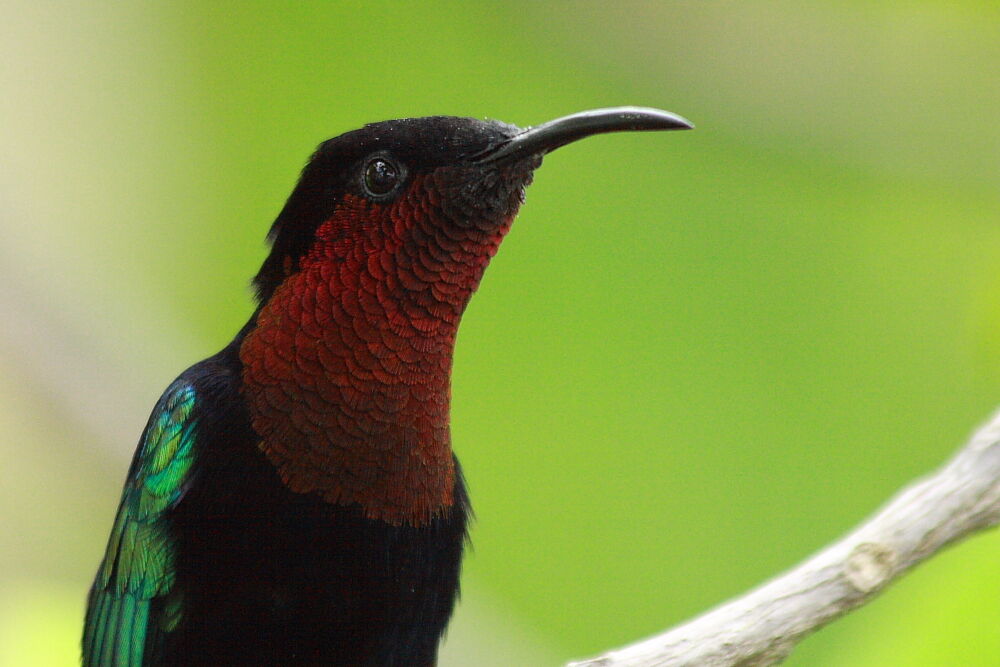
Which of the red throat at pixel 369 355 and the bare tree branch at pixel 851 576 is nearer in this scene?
the bare tree branch at pixel 851 576

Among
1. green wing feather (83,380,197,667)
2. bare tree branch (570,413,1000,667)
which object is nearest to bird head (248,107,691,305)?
green wing feather (83,380,197,667)

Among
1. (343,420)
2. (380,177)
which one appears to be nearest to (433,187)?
(380,177)

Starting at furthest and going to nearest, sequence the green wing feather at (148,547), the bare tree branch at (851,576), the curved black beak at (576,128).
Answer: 1. the green wing feather at (148,547)
2. the curved black beak at (576,128)
3. the bare tree branch at (851,576)

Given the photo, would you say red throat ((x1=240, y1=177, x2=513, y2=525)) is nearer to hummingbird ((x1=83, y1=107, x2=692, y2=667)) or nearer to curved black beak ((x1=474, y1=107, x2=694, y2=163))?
hummingbird ((x1=83, y1=107, x2=692, y2=667))

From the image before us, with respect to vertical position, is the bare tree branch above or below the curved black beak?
below

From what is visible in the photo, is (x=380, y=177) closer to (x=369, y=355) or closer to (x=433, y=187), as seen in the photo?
(x=433, y=187)

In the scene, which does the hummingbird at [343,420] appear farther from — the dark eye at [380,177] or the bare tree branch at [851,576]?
the bare tree branch at [851,576]

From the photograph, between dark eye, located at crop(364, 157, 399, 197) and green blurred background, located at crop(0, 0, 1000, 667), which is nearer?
dark eye, located at crop(364, 157, 399, 197)

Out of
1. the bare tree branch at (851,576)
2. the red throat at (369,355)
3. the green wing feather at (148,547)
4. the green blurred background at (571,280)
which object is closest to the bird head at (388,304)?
the red throat at (369,355)

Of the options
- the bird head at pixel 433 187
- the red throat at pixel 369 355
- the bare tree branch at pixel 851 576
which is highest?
the bird head at pixel 433 187

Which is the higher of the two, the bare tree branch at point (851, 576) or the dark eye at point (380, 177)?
the dark eye at point (380, 177)
